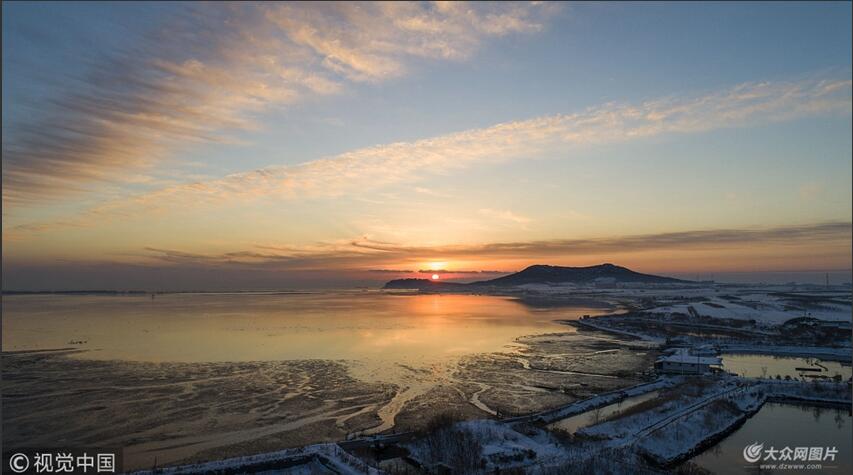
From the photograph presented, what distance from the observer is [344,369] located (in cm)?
3077

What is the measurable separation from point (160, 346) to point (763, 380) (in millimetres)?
42247

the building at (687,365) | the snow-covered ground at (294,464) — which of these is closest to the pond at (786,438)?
the building at (687,365)

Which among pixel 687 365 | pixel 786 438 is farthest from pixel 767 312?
pixel 786 438

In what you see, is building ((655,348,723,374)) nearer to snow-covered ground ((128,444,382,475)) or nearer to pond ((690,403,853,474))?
pond ((690,403,853,474))

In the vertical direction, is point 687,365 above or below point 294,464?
below

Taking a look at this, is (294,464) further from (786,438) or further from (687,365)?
(687,365)

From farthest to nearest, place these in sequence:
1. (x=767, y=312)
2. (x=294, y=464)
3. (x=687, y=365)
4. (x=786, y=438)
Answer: (x=767, y=312), (x=687, y=365), (x=786, y=438), (x=294, y=464)

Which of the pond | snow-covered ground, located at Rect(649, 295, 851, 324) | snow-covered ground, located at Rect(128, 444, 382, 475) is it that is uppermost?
snow-covered ground, located at Rect(128, 444, 382, 475)

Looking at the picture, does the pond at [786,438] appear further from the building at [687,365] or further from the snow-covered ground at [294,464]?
the snow-covered ground at [294,464]

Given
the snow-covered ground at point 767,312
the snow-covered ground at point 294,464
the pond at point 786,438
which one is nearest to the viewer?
the snow-covered ground at point 294,464

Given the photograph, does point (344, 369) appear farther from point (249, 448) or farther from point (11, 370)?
point (11, 370)

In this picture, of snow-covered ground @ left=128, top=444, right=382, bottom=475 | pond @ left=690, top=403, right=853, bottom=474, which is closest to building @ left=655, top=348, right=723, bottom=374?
pond @ left=690, top=403, right=853, bottom=474

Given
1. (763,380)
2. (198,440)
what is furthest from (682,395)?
(198,440)

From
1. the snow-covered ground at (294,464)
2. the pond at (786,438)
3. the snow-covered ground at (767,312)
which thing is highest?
the snow-covered ground at (294,464)
